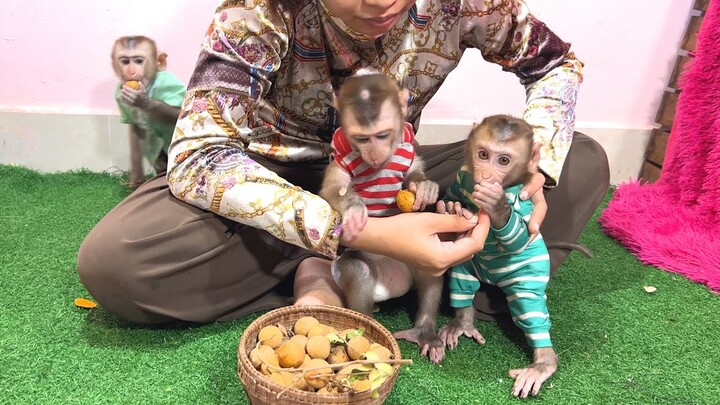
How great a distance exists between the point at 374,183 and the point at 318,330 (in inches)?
15.4

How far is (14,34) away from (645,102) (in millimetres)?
2642

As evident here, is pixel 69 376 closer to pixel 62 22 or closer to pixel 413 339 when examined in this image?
pixel 413 339

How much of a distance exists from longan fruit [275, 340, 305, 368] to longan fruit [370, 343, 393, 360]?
0.14 metres

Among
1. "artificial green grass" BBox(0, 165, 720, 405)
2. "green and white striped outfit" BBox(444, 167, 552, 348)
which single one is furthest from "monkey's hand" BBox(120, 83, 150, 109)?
"green and white striped outfit" BBox(444, 167, 552, 348)

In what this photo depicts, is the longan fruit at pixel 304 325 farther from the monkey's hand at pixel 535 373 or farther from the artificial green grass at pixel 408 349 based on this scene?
the monkey's hand at pixel 535 373

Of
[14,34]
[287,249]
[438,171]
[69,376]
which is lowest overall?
[69,376]

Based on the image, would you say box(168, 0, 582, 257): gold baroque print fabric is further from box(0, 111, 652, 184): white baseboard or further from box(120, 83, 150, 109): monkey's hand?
box(0, 111, 652, 184): white baseboard

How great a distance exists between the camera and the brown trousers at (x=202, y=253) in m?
1.38

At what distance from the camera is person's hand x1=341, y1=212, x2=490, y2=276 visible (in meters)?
1.27

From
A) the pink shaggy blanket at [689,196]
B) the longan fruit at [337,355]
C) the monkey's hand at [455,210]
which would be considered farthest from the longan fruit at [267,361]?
the pink shaggy blanket at [689,196]

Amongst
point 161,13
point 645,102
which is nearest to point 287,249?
point 161,13

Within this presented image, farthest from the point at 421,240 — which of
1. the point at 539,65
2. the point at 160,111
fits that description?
the point at 160,111

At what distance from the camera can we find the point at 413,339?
1491mm

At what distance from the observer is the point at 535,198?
4.76ft
